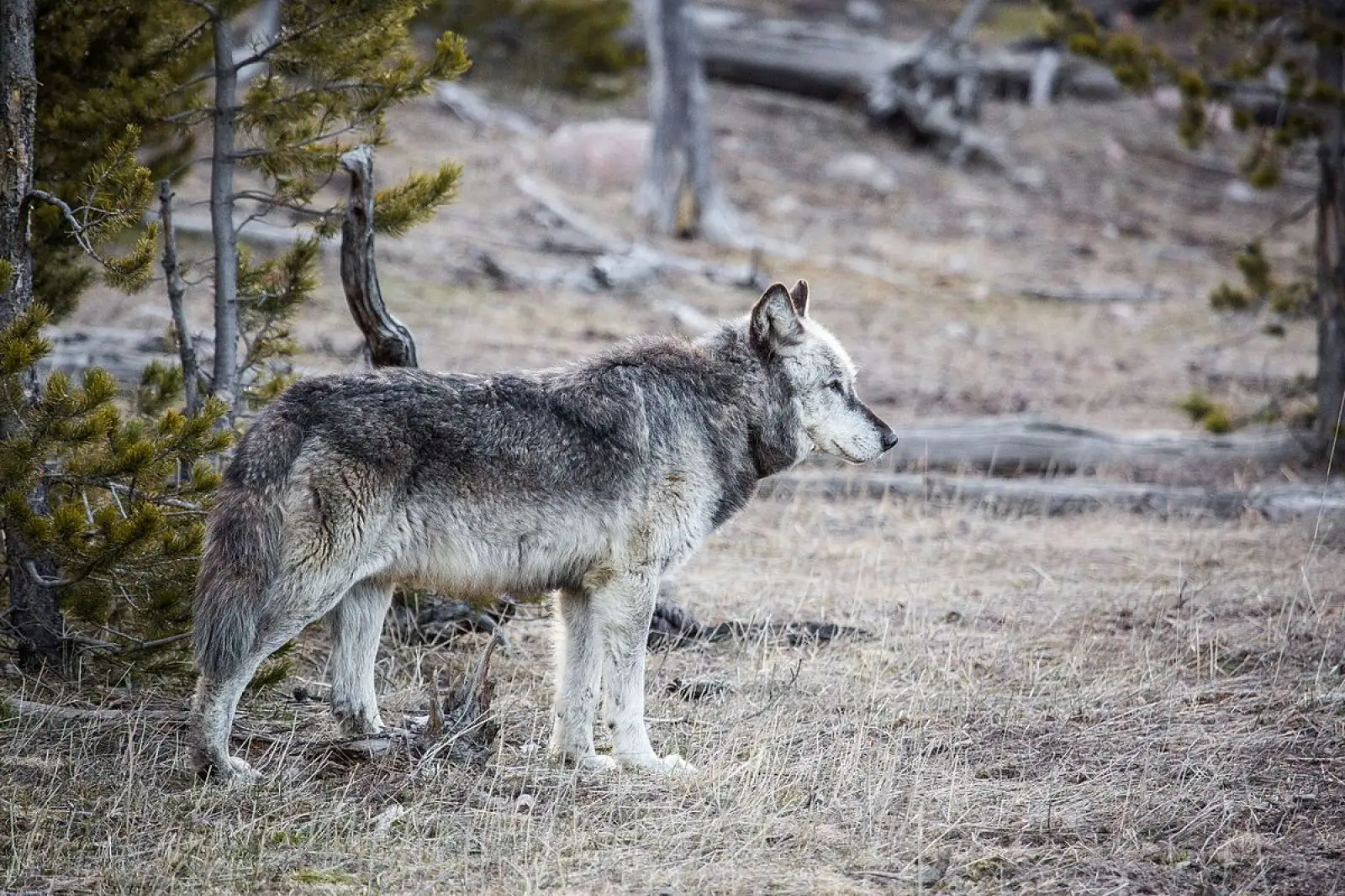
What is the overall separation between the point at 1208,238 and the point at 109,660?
72.4 feet

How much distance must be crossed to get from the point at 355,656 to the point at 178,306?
85.7 inches

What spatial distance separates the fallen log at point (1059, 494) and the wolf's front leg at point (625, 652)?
5072mm

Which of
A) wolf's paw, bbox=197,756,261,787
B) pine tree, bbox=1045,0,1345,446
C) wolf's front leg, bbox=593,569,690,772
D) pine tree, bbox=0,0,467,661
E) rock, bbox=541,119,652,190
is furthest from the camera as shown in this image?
rock, bbox=541,119,652,190

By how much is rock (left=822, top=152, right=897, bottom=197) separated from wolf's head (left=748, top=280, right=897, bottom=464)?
18205mm

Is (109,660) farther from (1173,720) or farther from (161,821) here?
(1173,720)

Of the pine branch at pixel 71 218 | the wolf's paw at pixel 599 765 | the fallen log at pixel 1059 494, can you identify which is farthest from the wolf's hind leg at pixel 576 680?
the fallen log at pixel 1059 494

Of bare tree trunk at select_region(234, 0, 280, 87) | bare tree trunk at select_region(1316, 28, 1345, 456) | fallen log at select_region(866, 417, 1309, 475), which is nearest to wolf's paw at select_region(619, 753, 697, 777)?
fallen log at select_region(866, 417, 1309, 475)

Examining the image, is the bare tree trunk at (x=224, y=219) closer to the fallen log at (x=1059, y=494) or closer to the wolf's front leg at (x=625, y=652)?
the wolf's front leg at (x=625, y=652)

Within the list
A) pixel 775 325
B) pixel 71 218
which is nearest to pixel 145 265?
pixel 71 218

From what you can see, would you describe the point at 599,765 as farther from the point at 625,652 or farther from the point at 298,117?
the point at 298,117

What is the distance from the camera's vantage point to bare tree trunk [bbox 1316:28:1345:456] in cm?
1155

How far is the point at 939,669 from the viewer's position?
7219 millimetres

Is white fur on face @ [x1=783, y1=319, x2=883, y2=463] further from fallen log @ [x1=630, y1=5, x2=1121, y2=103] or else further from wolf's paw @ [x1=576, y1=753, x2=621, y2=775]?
fallen log @ [x1=630, y1=5, x2=1121, y2=103]

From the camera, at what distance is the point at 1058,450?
38.6 feet
